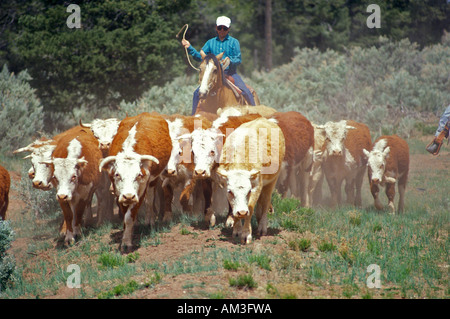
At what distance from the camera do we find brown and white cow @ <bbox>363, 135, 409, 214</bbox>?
12.4 m

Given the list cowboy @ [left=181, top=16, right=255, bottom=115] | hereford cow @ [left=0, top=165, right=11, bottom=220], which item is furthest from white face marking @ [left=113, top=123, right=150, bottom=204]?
cowboy @ [left=181, top=16, right=255, bottom=115]

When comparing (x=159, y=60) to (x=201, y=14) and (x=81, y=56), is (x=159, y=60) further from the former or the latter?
(x=201, y=14)

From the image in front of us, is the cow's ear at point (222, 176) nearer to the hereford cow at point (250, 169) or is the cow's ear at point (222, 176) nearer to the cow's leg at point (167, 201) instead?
the hereford cow at point (250, 169)

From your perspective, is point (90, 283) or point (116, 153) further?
point (116, 153)

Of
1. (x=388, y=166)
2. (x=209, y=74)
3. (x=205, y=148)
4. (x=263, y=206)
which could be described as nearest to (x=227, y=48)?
(x=209, y=74)

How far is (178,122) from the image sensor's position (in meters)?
10.6

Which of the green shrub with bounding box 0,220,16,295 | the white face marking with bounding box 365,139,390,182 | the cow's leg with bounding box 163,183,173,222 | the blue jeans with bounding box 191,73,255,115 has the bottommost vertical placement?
the green shrub with bounding box 0,220,16,295

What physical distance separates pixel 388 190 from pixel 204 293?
7.06 m

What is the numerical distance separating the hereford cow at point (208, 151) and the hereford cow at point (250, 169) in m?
0.26

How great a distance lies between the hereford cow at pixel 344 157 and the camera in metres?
13.0

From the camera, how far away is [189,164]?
9.76m

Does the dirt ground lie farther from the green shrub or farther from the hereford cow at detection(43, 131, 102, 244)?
the green shrub

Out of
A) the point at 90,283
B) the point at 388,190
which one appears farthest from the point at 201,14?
the point at 90,283

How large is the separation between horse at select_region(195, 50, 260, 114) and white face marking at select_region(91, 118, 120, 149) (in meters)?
1.97
